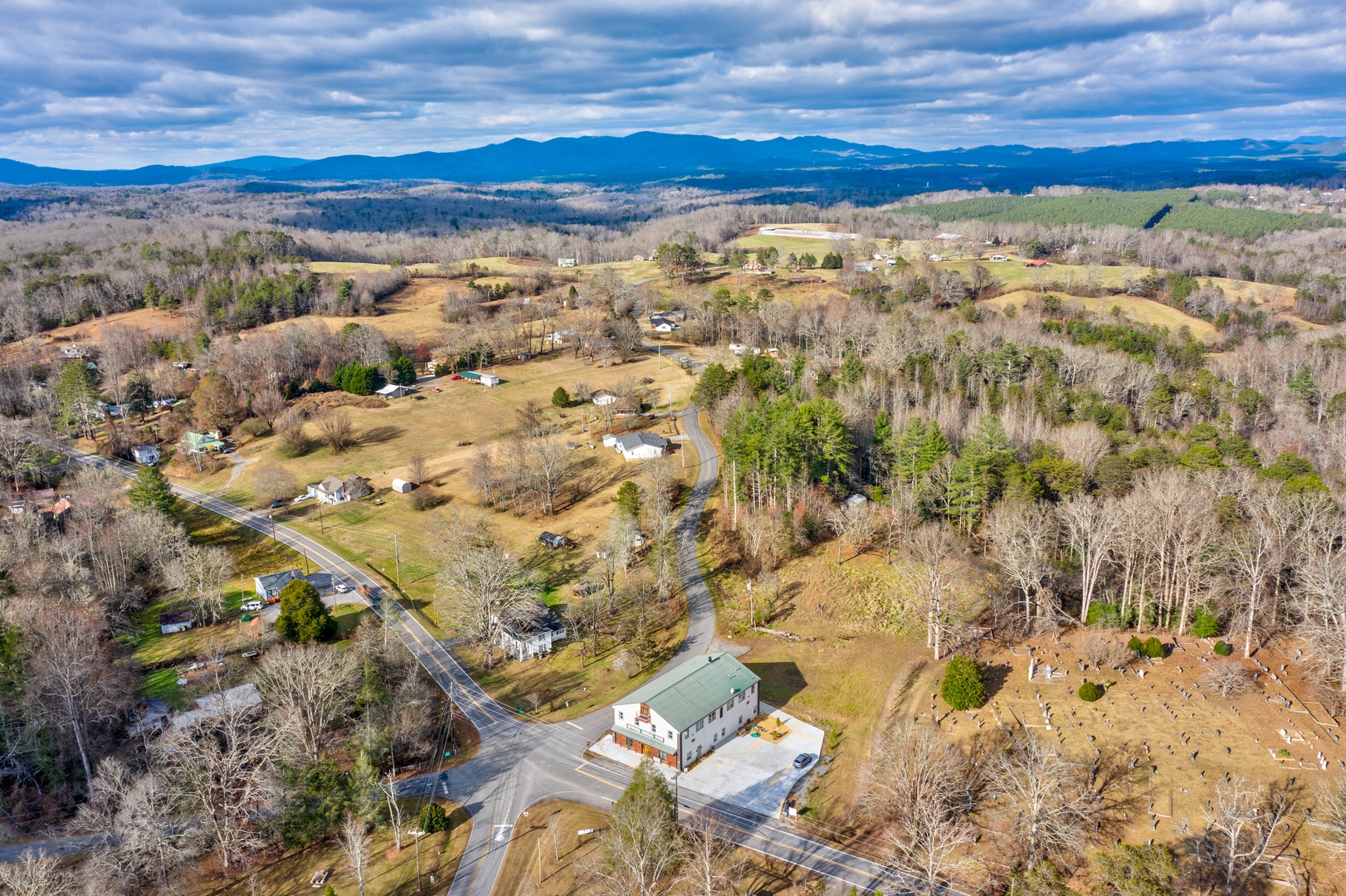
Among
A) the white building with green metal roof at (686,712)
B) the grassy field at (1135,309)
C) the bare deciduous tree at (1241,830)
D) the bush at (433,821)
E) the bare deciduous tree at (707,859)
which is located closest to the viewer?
the bare deciduous tree at (1241,830)

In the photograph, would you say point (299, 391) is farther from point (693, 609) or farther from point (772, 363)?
point (693, 609)

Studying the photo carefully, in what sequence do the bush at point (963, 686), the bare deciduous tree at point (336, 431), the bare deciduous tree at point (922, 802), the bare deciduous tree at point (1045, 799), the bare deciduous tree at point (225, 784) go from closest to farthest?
the bare deciduous tree at point (1045, 799), the bare deciduous tree at point (922, 802), the bare deciduous tree at point (225, 784), the bush at point (963, 686), the bare deciduous tree at point (336, 431)

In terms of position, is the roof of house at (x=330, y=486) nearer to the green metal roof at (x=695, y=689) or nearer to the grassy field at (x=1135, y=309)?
the green metal roof at (x=695, y=689)

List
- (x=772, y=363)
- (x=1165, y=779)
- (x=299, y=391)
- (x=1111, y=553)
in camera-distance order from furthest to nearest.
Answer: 1. (x=299, y=391)
2. (x=772, y=363)
3. (x=1111, y=553)
4. (x=1165, y=779)

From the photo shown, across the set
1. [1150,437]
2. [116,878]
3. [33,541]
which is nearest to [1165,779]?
[1150,437]

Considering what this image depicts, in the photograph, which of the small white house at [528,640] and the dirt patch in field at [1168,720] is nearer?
the dirt patch in field at [1168,720]

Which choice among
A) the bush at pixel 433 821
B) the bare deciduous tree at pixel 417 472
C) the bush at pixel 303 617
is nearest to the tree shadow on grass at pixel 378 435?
the bare deciduous tree at pixel 417 472

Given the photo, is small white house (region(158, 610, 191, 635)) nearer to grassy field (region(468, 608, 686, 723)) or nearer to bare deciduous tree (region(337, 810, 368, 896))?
grassy field (region(468, 608, 686, 723))
